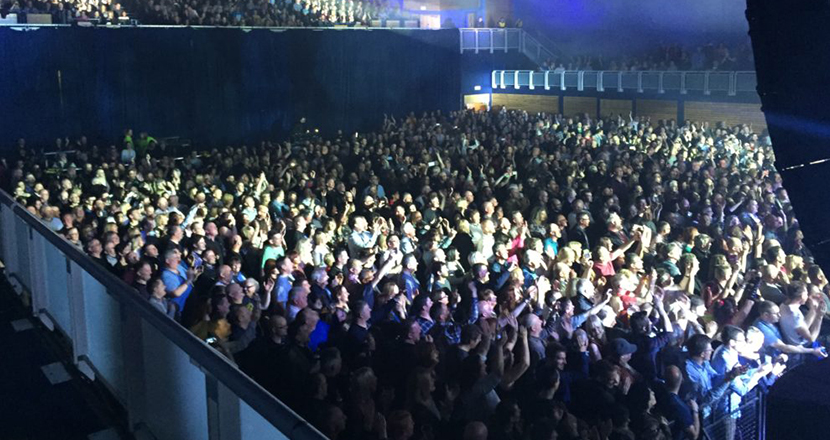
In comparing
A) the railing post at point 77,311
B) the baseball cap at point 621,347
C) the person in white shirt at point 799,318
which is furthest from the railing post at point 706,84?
the railing post at point 77,311

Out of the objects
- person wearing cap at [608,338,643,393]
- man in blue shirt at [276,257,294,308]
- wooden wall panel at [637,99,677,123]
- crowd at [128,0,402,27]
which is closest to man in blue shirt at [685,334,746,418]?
person wearing cap at [608,338,643,393]

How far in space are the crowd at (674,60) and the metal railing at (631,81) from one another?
0.75m

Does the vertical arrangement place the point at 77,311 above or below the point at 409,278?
above

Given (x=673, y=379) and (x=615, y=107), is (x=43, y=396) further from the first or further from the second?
(x=615, y=107)

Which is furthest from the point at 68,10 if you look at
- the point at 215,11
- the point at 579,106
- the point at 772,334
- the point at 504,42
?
the point at 772,334

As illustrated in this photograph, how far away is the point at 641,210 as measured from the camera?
9.12m

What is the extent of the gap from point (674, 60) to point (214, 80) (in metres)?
14.1

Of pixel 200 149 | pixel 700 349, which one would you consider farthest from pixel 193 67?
pixel 700 349

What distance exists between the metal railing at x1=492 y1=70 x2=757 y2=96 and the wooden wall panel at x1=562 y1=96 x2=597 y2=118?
79 centimetres

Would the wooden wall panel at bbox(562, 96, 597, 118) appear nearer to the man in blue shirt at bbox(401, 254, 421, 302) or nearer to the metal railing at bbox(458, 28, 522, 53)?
the metal railing at bbox(458, 28, 522, 53)

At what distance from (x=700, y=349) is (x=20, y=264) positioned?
16.4 ft

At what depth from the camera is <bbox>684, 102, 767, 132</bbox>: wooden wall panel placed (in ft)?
70.4

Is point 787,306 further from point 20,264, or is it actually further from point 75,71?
point 75,71

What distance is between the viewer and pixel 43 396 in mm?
4457
